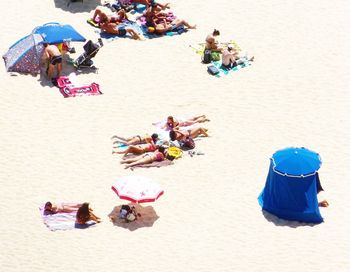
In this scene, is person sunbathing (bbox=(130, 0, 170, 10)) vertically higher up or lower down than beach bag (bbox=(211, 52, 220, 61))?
higher up

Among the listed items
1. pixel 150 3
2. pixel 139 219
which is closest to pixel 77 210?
pixel 139 219

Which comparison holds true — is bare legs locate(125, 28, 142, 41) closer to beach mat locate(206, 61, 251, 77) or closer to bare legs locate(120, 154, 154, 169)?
beach mat locate(206, 61, 251, 77)

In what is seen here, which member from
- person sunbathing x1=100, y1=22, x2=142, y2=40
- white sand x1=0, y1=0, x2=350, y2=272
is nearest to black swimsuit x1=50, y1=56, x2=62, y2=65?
white sand x1=0, y1=0, x2=350, y2=272

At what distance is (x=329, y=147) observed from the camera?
2995 cm

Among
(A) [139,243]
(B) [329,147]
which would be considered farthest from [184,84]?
(A) [139,243]

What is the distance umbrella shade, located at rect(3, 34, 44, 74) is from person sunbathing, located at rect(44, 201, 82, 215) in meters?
7.24

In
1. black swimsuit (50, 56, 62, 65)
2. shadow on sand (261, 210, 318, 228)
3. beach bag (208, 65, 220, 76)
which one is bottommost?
shadow on sand (261, 210, 318, 228)

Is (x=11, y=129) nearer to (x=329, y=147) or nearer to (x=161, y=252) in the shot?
(x=161, y=252)

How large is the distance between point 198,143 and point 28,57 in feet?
21.7

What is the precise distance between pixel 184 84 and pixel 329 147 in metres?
5.41

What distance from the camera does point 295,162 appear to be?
1068 inches

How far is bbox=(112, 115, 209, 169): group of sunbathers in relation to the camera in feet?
95.7

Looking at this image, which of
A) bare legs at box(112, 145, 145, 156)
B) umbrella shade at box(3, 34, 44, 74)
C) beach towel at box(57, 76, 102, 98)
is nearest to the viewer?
bare legs at box(112, 145, 145, 156)

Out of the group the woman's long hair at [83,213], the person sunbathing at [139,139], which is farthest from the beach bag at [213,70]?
the woman's long hair at [83,213]
